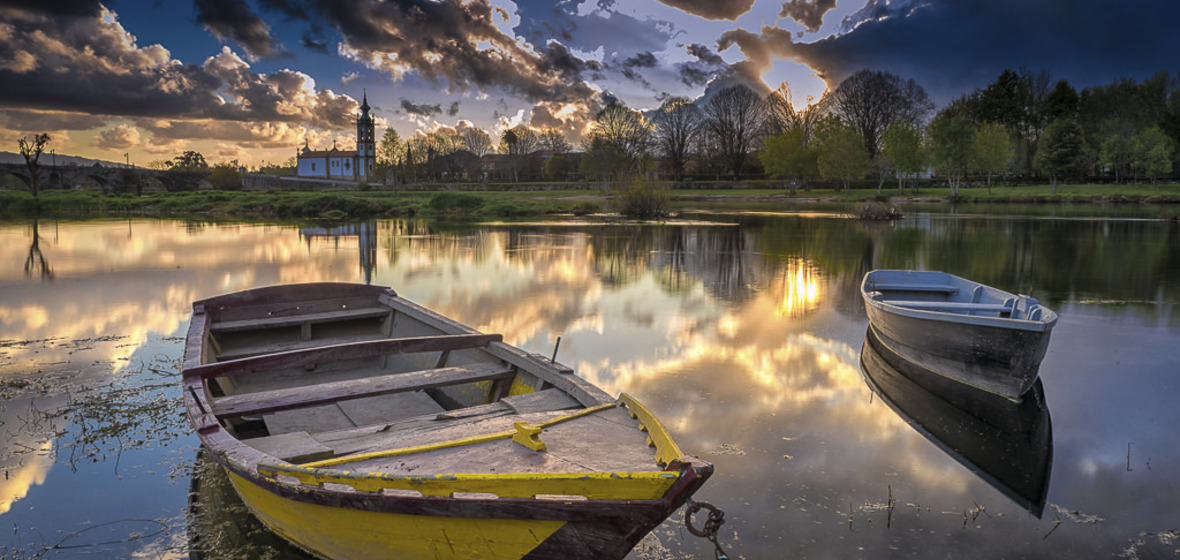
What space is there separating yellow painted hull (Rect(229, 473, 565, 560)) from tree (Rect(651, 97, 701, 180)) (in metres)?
96.8

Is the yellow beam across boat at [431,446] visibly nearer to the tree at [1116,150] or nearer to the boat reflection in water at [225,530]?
the boat reflection in water at [225,530]

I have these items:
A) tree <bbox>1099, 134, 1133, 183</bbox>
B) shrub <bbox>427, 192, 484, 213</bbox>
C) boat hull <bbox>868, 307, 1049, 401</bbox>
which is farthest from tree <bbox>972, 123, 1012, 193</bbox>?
boat hull <bbox>868, 307, 1049, 401</bbox>

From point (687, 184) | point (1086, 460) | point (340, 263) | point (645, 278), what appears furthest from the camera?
point (687, 184)

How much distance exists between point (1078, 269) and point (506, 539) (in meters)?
23.9

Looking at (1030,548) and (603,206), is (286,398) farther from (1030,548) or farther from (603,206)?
(603,206)

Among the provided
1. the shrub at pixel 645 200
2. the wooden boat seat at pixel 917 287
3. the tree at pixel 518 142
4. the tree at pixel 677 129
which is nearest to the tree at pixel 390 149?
the tree at pixel 518 142

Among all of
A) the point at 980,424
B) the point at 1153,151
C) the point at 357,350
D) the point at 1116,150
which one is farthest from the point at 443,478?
the point at 1116,150

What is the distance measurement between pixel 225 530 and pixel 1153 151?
8225 centimetres

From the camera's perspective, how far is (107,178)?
90.9m

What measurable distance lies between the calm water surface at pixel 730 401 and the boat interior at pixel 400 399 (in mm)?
946

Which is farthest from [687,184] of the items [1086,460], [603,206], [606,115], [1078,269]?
[1086,460]

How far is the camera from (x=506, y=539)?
373 centimetres

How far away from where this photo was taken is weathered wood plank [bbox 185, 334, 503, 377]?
6.41 meters

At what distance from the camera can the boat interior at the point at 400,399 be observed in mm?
4188
